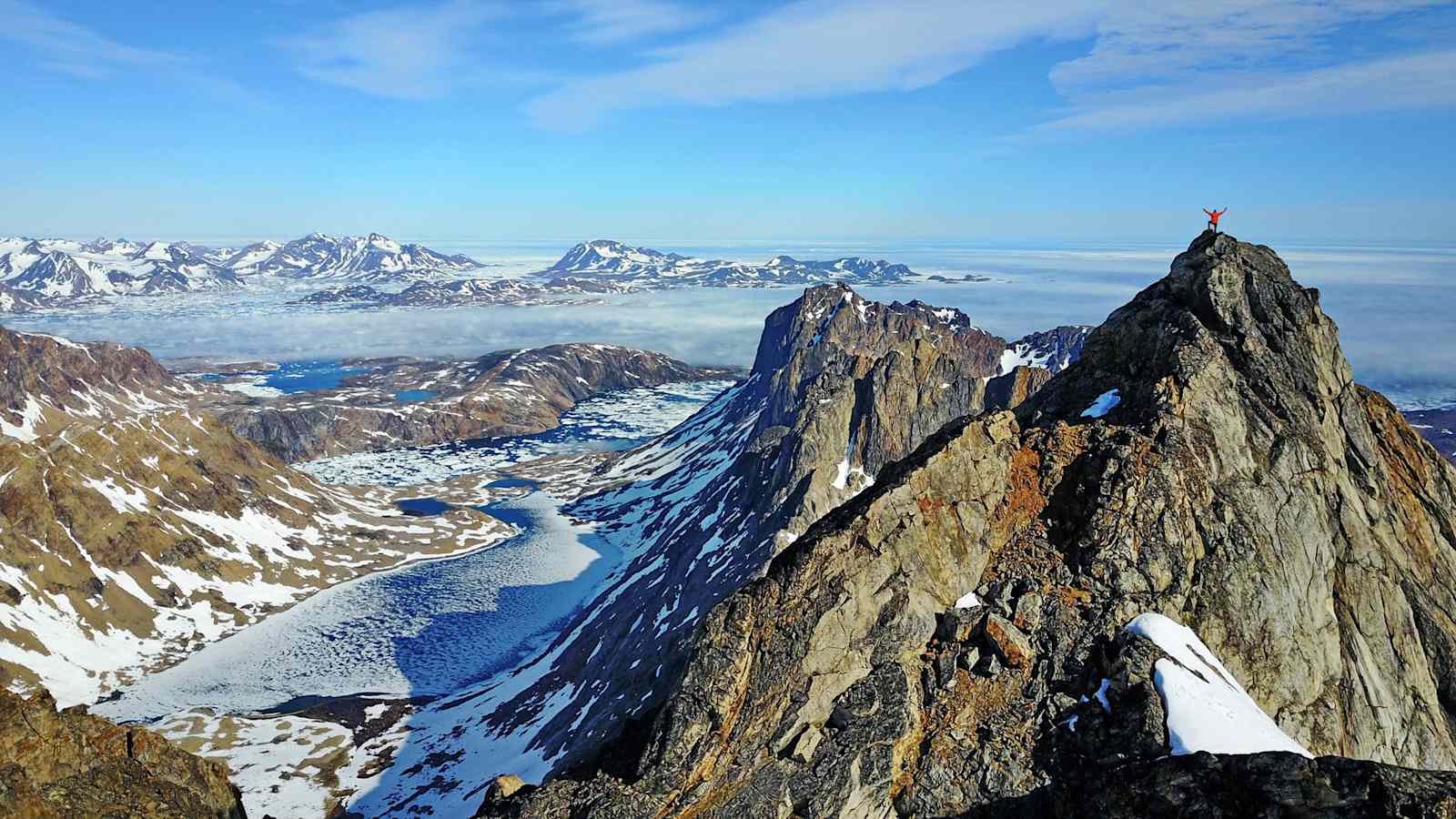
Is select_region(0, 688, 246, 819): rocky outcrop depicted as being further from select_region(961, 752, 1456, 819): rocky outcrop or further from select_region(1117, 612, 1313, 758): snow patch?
select_region(1117, 612, 1313, 758): snow patch

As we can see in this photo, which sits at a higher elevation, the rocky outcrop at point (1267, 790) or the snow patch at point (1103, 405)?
the snow patch at point (1103, 405)

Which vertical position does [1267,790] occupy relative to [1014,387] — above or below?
above

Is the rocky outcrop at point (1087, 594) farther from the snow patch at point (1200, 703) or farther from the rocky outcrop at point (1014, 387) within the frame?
the rocky outcrop at point (1014, 387)

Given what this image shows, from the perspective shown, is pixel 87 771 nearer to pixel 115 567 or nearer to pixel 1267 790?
pixel 1267 790

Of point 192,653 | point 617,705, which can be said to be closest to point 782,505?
point 617,705

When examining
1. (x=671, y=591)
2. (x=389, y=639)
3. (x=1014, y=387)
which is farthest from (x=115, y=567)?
(x=1014, y=387)

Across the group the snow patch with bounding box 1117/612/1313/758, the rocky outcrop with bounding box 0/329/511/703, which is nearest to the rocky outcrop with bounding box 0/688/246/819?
the snow patch with bounding box 1117/612/1313/758

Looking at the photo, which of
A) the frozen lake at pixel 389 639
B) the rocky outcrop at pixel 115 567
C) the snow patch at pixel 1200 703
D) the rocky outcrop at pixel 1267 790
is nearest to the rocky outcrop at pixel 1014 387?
the frozen lake at pixel 389 639
